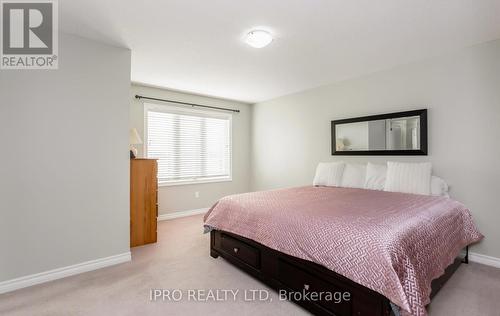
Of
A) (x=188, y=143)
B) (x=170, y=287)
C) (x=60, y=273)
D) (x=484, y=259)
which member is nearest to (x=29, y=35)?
(x=60, y=273)

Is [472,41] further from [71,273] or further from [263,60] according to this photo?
[71,273]

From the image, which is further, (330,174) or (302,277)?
(330,174)

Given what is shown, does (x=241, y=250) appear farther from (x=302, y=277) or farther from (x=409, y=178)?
(x=409, y=178)

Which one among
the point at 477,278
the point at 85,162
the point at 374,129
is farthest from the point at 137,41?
the point at 477,278

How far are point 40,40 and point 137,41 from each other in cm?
84

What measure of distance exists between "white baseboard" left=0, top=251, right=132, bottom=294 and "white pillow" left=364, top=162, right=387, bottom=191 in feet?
10.2

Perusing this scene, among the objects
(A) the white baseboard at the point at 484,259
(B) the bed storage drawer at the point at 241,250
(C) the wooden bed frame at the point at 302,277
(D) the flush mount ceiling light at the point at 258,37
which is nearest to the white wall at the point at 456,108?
(A) the white baseboard at the point at 484,259

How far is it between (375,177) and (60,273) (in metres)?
3.74

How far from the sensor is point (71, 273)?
2.42m

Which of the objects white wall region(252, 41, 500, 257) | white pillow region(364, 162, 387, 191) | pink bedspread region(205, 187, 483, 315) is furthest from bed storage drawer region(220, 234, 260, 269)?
white wall region(252, 41, 500, 257)

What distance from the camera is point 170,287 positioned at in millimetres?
2193

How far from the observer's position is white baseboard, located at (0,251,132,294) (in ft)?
7.06

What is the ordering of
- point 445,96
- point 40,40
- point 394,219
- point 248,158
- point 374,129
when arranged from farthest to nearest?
1. point 248,158
2. point 374,129
3. point 445,96
4. point 40,40
5. point 394,219

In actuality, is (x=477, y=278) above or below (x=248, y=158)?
below
